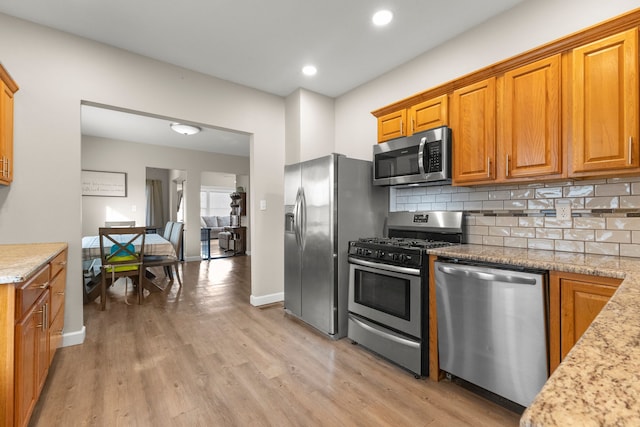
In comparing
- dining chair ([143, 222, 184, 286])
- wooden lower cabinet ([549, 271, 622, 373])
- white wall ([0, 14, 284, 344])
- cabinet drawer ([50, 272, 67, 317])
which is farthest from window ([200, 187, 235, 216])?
wooden lower cabinet ([549, 271, 622, 373])

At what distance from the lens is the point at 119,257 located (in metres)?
3.80

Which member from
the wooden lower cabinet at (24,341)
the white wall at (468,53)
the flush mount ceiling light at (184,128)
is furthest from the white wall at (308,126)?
the wooden lower cabinet at (24,341)

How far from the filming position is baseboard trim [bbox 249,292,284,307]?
3770 millimetres

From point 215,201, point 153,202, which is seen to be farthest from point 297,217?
point 215,201

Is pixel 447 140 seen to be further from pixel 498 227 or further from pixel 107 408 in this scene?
pixel 107 408

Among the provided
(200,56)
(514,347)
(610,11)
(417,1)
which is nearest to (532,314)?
(514,347)

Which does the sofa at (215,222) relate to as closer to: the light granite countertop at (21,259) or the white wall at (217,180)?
the white wall at (217,180)

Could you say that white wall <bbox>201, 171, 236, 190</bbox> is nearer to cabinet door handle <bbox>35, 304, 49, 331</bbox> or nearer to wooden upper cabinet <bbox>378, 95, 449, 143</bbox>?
wooden upper cabinet <bbox>378, 95, 449, 143</bbox>

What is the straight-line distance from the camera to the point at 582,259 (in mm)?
1766

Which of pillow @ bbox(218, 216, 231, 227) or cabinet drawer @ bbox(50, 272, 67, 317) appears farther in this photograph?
pillow @ bbox(218, 216, 231, 227)

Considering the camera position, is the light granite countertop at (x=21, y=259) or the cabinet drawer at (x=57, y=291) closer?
the light granite countertop at (x=21, y=259)

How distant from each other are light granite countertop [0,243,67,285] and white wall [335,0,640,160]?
9.80 ft

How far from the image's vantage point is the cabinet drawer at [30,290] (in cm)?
139

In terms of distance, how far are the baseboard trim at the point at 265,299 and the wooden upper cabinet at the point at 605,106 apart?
3250 millimetres
